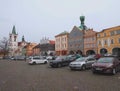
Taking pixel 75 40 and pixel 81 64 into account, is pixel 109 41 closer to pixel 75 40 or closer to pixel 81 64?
pixel 75 40

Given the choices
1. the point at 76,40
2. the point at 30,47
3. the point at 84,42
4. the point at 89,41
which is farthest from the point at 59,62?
the point at 30,47

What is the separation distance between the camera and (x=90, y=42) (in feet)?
205

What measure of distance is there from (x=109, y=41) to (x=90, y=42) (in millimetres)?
8788

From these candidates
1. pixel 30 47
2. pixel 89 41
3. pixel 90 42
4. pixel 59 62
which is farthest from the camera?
pixel 30 47

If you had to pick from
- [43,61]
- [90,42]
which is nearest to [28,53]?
[90,42]

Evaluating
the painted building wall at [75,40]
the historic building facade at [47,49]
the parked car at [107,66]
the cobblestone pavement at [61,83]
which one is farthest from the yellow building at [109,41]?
the cobblestone pavement at [61,83]

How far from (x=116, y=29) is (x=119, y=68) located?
129ft

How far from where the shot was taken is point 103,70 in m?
14.1

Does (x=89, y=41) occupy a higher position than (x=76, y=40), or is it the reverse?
(x=76, y=40)

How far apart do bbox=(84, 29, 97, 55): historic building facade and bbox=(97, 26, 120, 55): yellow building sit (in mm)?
2077

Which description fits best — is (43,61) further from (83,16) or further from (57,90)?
(83,16)

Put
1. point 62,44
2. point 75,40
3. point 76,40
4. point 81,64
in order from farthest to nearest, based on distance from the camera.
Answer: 1. point 62,44
2. point 75,40
3. point 76,40
4. point 81,64

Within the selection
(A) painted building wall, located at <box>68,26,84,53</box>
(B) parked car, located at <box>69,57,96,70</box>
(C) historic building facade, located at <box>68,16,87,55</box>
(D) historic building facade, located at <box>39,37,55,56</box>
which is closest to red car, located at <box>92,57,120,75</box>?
(B) parked car, located at <box>69,57,96,70</box>

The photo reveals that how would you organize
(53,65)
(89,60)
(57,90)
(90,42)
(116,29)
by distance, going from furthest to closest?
1. (90,42)
2. (116,29)
3. (53,65)
4. (89,60)
5. (57,90)
